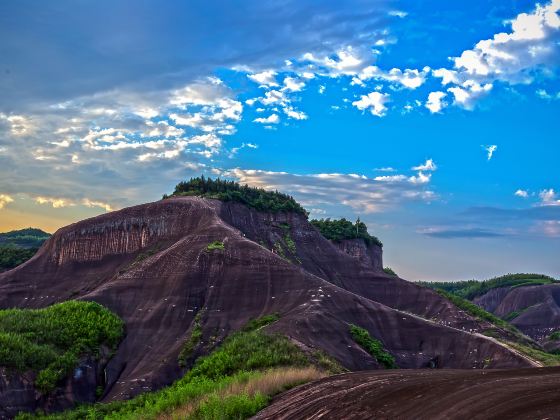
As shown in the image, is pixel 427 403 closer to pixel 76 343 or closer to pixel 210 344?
pixel 210 344

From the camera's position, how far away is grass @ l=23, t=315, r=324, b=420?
1819 cm

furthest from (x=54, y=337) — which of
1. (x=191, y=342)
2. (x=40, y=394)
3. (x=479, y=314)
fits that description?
(x=479, y=314)

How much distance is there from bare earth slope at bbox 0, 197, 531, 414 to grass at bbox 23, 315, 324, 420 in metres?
4.42

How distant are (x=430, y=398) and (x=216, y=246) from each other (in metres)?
44.1

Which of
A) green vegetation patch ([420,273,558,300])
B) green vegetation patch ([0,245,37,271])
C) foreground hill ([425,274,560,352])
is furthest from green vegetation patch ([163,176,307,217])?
green vegetation patch ([420,273,558,300])

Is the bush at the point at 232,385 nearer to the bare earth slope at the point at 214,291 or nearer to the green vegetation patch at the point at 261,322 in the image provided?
the bare earth slope at the point at 214,291

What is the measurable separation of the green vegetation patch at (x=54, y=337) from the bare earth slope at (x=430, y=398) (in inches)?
1076

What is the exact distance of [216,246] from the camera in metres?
58.5

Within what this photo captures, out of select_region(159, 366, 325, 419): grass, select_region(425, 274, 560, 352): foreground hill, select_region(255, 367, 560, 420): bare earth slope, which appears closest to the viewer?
select_region(255, 367, 560, 420): bare earth slope

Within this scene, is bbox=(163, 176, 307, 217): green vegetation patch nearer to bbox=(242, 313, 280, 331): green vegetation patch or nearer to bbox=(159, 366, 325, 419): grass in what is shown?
bbox=(242, 313, 280, 331): green vegetation patch

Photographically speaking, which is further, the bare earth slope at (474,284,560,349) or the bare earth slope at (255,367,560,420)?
the bare earth slope at (474,284,560,349)

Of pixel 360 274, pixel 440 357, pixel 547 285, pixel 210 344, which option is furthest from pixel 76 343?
pixel 547 285

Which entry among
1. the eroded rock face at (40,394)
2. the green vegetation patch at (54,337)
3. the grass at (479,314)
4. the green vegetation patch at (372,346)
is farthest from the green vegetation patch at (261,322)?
the grass at (479,314)

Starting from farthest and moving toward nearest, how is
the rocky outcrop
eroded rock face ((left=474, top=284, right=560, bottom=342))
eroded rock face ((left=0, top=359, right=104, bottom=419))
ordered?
eroded rock face ((left=474, top=284, right=560, bottom=342))
the rocky outcrop
eroded rock face ((left=0, top=359, right=104, bottom=419))
